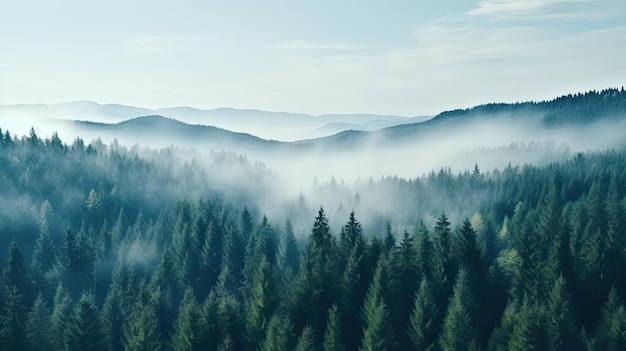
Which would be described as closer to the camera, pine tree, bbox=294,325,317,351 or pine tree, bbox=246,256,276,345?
pine tree, bbox=294,325,317,351

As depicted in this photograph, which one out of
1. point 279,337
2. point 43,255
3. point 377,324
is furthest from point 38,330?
point 43,255

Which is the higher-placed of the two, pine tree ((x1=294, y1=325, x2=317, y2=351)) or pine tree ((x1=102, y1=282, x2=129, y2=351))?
pine tree ((x1=294, y1=325, x2=317, y2=351))

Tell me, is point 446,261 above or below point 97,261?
above

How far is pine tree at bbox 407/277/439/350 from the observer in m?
56.1

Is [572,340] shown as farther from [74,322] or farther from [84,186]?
[84,186]

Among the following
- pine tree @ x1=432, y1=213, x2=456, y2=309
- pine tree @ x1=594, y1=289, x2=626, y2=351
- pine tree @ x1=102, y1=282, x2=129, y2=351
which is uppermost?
pine tree @ x1=432, y1=213, x2=456, y2=309

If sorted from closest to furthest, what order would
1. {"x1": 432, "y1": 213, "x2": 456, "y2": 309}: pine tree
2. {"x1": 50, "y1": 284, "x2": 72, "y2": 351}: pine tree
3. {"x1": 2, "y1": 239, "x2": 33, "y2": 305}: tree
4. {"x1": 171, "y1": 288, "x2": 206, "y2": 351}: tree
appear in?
{"x1": 171, "y1": 288, "x2": 206, "y2": 351}: tree → {"x1": 50, "y1": 284, "x2": 72, "y2": 351}: pine tree → {"x1": 432, "y1": 213, "x2": 456, "y2": 309}: pine tree → {"x1": 2, "y1": 239, "x2": 33, "y2": 305}: tree

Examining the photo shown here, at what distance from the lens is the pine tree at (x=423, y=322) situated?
5606cm

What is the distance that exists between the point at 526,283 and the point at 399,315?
14642 mm

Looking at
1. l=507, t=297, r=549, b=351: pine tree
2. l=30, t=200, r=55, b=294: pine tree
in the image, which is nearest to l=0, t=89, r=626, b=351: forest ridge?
l=507, t=297, r=549, b=351: pine tree

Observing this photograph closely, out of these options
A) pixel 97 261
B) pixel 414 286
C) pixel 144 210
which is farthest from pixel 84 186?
pixel 414 286

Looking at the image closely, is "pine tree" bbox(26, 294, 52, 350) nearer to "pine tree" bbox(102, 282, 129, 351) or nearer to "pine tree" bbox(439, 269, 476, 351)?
"pine tree" bbox(102, 282, 129, 351)

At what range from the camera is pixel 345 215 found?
6491 inches

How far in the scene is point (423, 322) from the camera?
56.3 m
